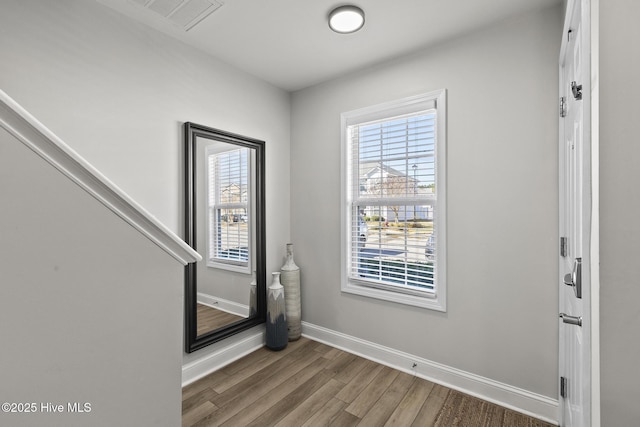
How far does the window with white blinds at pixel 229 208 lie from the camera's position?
2.46 m

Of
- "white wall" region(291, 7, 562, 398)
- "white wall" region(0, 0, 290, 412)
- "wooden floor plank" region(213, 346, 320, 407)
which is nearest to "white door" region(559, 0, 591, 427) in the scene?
"white wall" region(291, 7, 562, 398)

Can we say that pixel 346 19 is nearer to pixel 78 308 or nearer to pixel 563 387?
pixel 78 308

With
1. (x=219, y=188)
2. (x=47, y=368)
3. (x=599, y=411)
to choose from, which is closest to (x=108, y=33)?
(x=219, y=188)

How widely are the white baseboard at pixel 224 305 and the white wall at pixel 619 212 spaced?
2.32 meters

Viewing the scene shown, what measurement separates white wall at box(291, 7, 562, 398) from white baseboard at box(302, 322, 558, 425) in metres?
0.05

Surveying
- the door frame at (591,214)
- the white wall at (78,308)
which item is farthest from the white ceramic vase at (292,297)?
the door frame at (591,214)

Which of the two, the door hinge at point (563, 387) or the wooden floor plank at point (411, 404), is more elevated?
the door hinge at point (563, 387)

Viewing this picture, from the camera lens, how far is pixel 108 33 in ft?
6.12

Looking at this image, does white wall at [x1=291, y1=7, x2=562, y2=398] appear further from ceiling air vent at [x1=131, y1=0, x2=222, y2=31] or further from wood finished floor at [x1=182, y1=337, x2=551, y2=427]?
ceiling air vent at [x1=131, y1=0, x2=222, y2=31]

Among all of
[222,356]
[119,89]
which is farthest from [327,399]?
[119,89]

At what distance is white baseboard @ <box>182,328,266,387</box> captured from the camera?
2.24 metres

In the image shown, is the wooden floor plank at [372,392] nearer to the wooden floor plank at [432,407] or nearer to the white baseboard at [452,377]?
the white baseboard at [452,377]

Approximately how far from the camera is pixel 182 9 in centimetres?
185

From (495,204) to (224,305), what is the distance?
7.40 feet
